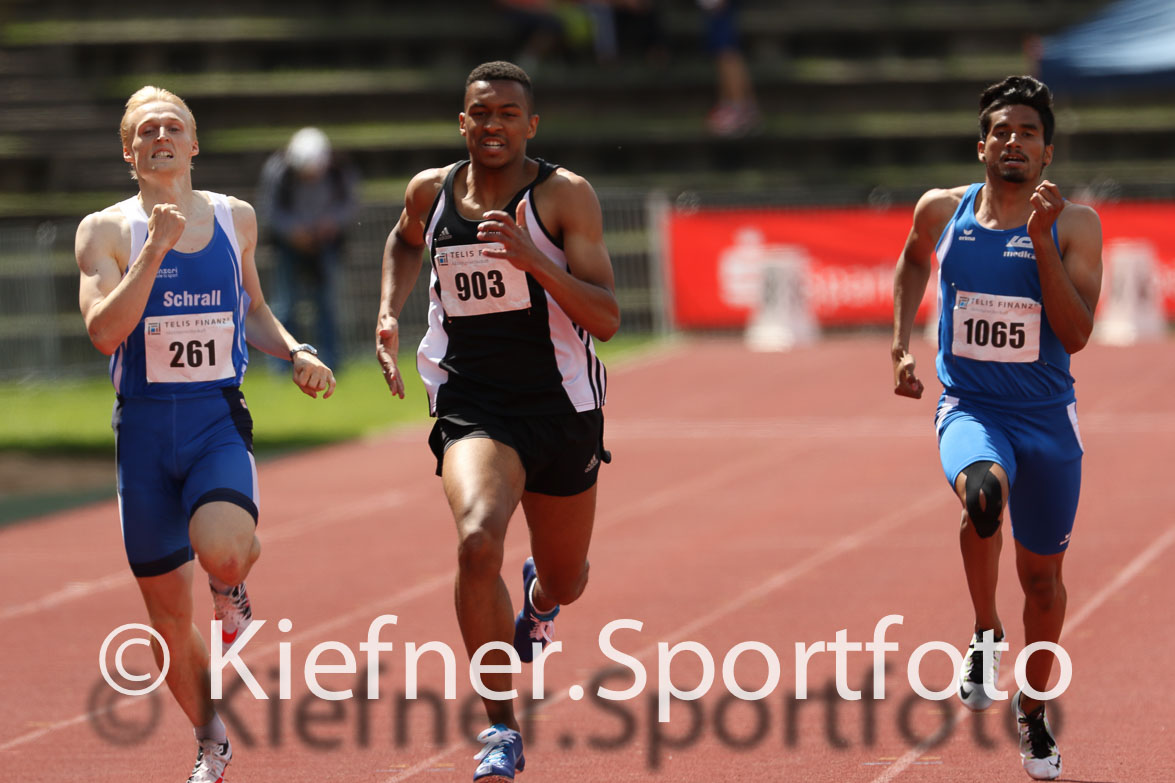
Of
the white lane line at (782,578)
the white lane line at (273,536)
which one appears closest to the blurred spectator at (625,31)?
the white lane line at (273,536)

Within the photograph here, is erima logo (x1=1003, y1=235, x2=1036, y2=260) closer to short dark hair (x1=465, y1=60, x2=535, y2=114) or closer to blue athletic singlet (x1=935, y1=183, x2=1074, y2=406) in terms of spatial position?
blue athletic singlet (x1=935, y1=183, x2=1074, y2=406)

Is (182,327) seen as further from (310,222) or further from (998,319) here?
(310,222)

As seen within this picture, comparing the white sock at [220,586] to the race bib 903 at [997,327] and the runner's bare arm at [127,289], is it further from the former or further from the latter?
the race bib 903 at [997,327]

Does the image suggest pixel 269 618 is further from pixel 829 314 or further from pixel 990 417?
pixel 829 314

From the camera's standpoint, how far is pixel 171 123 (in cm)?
582

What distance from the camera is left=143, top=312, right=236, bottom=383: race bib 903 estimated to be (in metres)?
5.77

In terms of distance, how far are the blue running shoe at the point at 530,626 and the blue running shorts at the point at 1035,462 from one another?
65.0 inches

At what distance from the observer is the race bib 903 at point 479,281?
5.91 meters

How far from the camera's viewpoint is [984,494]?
586cm

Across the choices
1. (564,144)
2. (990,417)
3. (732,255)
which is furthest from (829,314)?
(990,417)

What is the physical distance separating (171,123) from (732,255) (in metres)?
16.2

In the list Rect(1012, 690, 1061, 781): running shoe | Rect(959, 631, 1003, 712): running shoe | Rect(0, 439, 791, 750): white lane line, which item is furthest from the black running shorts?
Rect(0, 439, 791, 750): white lane line

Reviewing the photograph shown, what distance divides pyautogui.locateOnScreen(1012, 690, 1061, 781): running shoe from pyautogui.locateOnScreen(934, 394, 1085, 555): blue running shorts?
54 cm

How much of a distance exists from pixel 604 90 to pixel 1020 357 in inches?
820
